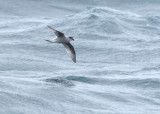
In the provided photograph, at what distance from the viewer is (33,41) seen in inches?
1113

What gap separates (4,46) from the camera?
2678cm

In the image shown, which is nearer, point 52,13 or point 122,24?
point 122,24

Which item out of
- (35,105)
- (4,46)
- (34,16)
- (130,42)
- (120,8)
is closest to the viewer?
(35,105)

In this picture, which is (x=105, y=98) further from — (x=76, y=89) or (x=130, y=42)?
(x=130, y=42)

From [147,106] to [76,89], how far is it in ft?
8.40

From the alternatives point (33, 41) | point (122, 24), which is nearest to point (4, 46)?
point (33, 41)

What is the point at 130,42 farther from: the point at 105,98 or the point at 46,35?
the point at 105,98

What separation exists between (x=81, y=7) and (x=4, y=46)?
556 inches

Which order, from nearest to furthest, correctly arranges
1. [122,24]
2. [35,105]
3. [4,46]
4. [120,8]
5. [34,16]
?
[35,105]
[4,46]
[122,24]
[34,16]
[120,8]

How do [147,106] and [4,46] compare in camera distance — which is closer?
[147,106]

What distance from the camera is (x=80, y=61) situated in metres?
25.1

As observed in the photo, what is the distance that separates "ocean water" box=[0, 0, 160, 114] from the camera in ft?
59.4

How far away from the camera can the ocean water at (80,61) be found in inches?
713

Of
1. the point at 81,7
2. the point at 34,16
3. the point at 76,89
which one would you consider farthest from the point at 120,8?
the point at 76,89
